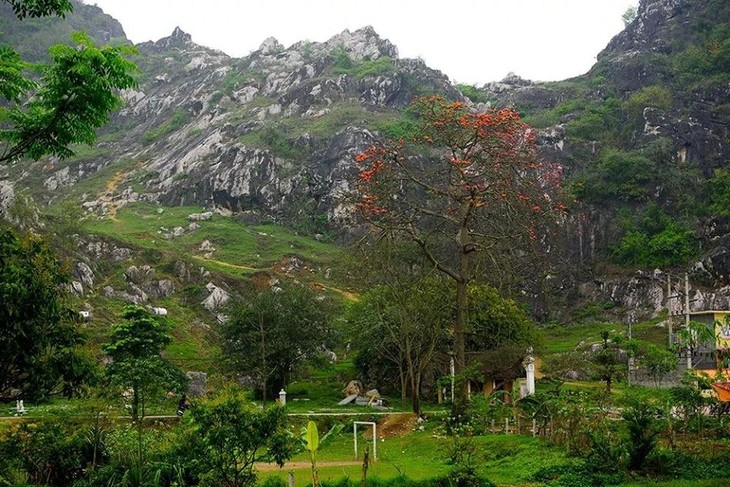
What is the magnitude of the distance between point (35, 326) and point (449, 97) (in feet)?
318

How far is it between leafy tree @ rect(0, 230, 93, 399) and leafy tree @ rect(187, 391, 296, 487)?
2427mm

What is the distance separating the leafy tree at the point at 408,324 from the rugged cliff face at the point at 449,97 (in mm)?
10702

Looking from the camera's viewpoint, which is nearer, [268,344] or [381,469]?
[381,469]

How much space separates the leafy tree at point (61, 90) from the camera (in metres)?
7.72

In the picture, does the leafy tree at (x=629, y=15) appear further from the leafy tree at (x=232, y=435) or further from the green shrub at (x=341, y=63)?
the leafy tree at (x=232, y=435)

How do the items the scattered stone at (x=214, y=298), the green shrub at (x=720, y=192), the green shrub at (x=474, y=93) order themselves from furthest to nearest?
1. the green shrub at (x=474, y=93)
2. the green shrub at (x=720, y=192)
3. the scattered stone at (x=214, y=298)

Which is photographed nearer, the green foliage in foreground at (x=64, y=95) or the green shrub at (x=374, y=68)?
the green foliage in foreground at (x=64, y=95)

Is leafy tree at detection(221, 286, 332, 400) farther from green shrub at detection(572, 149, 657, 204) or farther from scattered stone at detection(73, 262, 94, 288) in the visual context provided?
green shrub at detection(572, 149, 657, 204)

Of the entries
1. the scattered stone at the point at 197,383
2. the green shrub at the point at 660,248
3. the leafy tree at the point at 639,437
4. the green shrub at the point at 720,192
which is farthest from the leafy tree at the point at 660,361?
the green shrub at the point at 720,192

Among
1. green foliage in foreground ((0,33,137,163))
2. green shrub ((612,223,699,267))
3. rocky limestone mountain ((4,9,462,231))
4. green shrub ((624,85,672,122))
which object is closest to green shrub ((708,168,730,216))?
green shrub ((612,223,699,267))

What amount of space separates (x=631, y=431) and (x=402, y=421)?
1302 cm

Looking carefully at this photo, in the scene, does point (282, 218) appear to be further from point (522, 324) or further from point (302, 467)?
point (302, 467)

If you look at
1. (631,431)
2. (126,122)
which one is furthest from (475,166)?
(126,122)

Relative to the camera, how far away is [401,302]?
29.5 m
